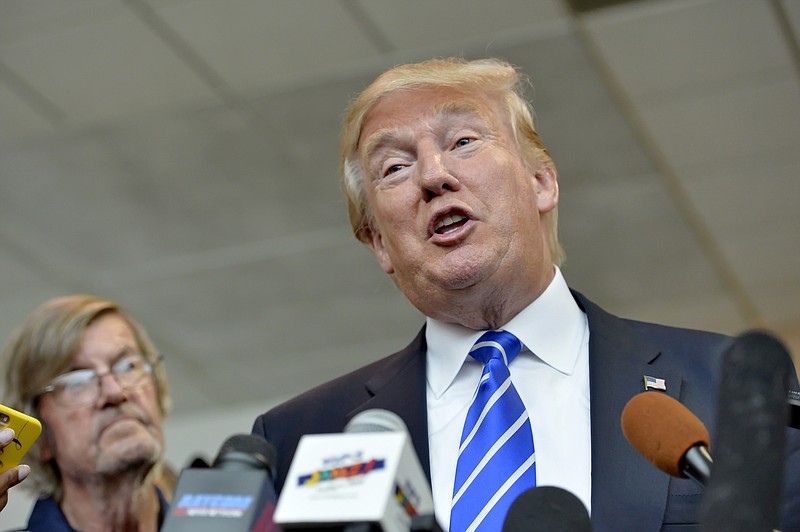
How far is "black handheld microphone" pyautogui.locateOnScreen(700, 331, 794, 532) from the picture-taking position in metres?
0.94

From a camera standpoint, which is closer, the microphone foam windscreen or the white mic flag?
the white mic flag

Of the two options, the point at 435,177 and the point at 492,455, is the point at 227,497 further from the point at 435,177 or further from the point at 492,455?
the point at 435,177

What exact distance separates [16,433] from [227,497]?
1060 millimetres

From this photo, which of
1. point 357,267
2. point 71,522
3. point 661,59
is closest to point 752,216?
point 661,59

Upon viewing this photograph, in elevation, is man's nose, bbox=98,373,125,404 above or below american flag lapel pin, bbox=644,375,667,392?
above

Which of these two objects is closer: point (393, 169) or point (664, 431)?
point (664, 431)

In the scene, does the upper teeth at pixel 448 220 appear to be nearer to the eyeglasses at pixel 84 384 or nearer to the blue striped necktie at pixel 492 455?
the blue striped necktie at pixel 492 455

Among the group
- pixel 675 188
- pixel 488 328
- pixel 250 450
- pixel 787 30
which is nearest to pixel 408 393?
pixel 488 328

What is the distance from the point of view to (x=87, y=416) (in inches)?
108

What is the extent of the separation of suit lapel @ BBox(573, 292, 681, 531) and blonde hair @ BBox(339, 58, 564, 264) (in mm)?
350

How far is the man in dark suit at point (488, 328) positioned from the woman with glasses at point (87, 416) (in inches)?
27.3

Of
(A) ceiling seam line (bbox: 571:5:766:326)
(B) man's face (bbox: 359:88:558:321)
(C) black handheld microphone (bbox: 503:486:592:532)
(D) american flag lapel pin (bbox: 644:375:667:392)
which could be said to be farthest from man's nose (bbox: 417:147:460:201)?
(A) ceiling seam line (bbox: 571:5:766:326)

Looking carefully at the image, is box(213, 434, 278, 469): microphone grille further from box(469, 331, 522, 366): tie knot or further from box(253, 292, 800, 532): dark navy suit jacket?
box(469, 331, 522, 366): tie knot

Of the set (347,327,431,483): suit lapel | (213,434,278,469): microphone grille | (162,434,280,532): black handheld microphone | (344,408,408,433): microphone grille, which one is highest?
(347,327,431,483): suit lapel
